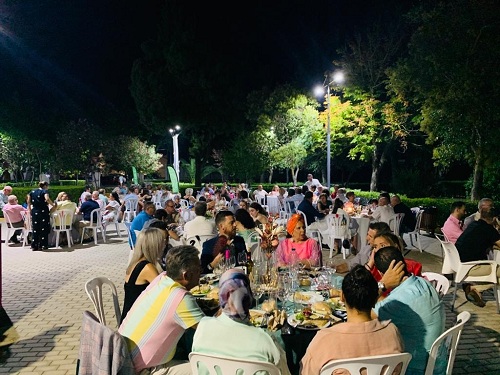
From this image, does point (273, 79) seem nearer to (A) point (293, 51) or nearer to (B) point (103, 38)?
(A) point (293, 51)

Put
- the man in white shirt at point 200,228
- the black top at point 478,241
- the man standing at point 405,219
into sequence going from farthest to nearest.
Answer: the man standing at point 405,219
the man in white shirt at point 200,228
the black top at point 478,241

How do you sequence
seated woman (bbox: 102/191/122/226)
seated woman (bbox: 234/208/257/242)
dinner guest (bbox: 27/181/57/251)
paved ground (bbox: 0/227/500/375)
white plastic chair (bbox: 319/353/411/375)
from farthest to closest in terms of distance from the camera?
seated woman (bbox: 102/191/122/226), dinner guest (bbox: 27/181/57/251), seated woman (bbox: 234/208/257/242), paved ground (bbox: 0/227/500/375), white plastic chair (bbox: 319/353/411/375)

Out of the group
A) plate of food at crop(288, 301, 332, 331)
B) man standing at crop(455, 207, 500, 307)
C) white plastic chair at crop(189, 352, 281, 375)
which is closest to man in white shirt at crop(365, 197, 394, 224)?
man standing at crop(455, 207, 500, 307)

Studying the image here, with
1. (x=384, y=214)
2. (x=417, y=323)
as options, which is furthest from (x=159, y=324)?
(x=384, y=214)

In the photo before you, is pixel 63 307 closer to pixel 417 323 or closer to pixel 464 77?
pixel 417 323

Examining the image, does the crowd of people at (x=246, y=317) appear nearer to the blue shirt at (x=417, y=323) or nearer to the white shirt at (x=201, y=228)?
the blue shirt at (x=417, y=323)

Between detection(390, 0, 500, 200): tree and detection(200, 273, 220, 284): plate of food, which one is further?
detection(390, 0, 500, 200): tree

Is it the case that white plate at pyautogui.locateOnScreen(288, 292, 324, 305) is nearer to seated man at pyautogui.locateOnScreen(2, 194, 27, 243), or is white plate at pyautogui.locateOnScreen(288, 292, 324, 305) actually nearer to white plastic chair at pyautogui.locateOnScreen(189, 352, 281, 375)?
white plastic chair at pyautogui.locateOnScreen(189, 352, 281, 375)

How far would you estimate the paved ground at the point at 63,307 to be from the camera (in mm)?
4312

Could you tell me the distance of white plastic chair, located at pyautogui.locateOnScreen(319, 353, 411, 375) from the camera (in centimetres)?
212

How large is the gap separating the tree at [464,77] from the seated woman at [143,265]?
10.1 metres

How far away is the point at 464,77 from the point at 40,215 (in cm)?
1150

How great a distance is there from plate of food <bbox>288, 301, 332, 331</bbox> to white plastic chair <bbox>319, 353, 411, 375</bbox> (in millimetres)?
689

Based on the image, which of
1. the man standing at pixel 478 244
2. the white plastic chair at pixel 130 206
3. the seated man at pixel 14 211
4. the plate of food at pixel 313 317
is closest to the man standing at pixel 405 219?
the man standing at pixel 478 244
